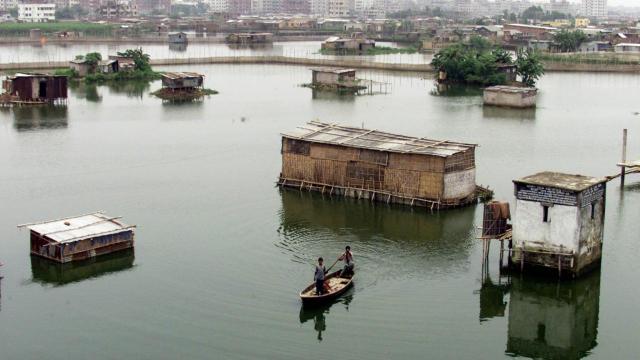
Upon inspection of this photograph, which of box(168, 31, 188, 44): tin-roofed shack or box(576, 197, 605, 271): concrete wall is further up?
box(168, 31, 188, 44): tin-roofed shack

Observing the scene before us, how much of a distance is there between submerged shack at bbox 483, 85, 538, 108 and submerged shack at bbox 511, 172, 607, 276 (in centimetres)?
3159

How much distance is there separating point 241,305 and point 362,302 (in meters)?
2.91

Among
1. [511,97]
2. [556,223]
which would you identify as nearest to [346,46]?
[511,97]

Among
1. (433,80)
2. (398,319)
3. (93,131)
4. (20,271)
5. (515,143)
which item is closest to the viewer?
(398,319)

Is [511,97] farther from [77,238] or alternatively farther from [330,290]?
[77,238]

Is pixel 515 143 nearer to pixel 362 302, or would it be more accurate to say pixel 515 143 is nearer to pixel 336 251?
pixel 336 251

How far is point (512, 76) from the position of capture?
6769 centimetres

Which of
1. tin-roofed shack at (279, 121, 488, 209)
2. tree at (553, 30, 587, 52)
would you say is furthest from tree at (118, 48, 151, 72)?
tree at (553, 30, 587, 52)

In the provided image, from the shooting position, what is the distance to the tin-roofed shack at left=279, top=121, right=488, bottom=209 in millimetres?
29406

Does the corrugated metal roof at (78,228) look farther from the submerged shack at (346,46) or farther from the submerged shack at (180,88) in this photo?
the submerged shack at (346,46)

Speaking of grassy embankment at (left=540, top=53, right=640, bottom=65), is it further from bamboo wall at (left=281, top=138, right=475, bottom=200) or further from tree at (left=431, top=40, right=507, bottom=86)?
bamboo wall at (left=281, top=138, right=475, bottom=200)

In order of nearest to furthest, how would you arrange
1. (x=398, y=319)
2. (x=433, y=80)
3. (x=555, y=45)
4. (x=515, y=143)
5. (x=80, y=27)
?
(x=398, y=319) → (x=515, y=143) → (x=433, y=80) → (x=555, y=45) → (x=80, y=27)

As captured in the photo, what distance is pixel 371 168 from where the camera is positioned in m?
30.5

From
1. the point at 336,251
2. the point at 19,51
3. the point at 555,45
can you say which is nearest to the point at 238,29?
the point at 19,51
